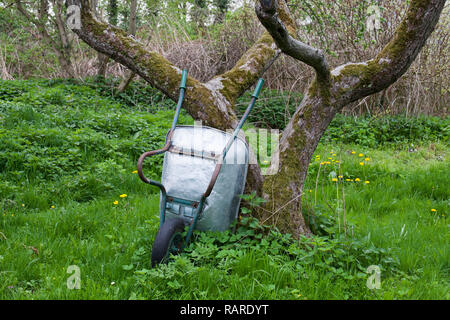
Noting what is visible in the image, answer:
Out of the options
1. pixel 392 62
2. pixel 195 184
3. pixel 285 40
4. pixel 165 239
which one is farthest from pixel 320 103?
pixel 165 239

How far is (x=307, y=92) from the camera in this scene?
3.12 meters

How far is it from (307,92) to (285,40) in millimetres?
766

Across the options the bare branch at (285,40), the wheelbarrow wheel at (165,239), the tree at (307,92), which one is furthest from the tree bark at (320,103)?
the wheelbarrow wheel at (165,239)

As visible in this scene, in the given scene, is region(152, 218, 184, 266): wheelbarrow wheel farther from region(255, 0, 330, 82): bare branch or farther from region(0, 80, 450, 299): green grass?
region(255, 0, 330, 82): bare branch

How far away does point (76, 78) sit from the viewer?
8.95m

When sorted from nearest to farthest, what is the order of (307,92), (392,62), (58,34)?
1. (392,62)
2. (307,92)
3. (58,34)

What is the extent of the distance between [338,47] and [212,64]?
2.88m

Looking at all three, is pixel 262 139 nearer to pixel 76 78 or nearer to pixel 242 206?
pixel 242 206

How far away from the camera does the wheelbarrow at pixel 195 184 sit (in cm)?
252

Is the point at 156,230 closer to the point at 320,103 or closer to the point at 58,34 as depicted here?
the point at 320,103

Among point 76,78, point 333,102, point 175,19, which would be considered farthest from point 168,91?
point 175,19

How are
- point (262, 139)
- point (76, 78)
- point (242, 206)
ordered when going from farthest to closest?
point (76, 78), point (262, 139), point (242, 206)

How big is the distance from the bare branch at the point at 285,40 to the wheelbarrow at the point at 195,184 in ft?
1.96

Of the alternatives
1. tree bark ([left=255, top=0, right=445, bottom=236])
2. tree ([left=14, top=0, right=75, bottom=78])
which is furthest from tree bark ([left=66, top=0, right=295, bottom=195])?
tree ([left=14, top=0, right=75, bottom=78])
